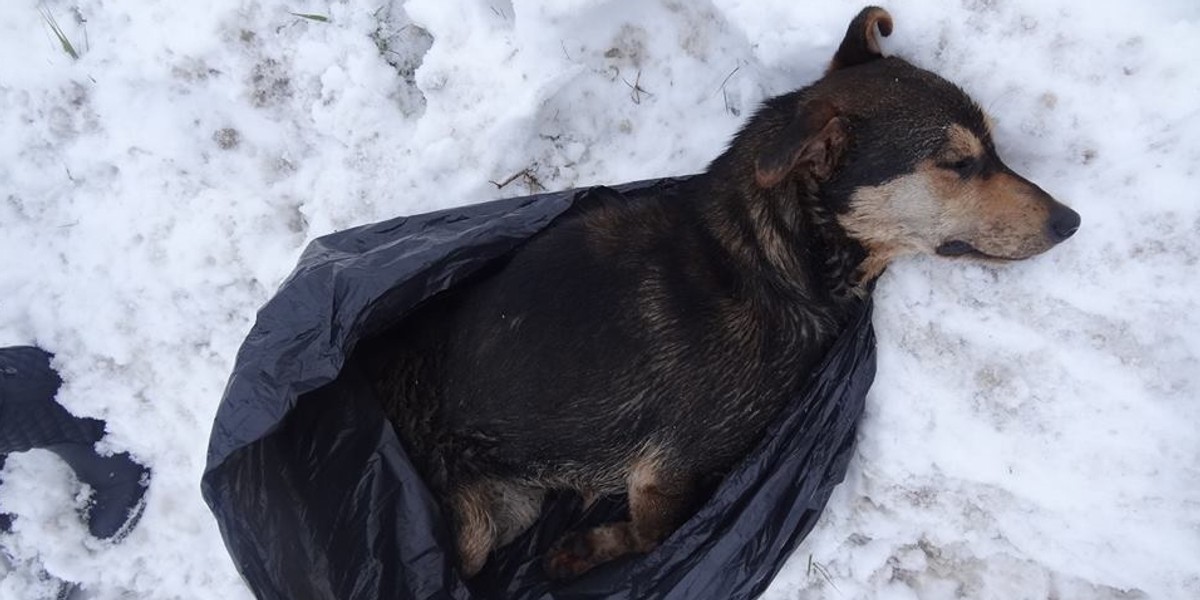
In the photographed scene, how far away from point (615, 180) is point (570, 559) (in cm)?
152

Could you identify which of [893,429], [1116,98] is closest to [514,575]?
[893,429]

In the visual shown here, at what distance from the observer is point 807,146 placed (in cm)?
252

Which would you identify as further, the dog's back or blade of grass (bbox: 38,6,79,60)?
blade of grass (bbox: 38,6,79,60)

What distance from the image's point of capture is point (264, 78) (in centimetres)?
381

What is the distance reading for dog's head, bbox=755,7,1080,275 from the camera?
266cm

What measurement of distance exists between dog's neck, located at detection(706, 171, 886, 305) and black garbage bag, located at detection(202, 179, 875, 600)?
0.91 feet

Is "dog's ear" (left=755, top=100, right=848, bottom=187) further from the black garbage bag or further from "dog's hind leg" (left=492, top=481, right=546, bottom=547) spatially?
"dog's hind leg" (left=492, top=481, right=546, bottom=547)

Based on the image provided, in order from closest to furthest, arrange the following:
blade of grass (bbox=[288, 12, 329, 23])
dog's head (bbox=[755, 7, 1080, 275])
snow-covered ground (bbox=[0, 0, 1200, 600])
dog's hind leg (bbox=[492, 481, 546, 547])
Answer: dog's head (bbox=[755, 7, 1080, 275]) < snow-covered ground (bbox=[0, 0, 1200, 600]) < dog's hind leg (bbox=[492, 481, 546, 547]) < blade of grass (bbox=[288, 12, 329, 23])

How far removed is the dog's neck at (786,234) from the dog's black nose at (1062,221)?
0.55 meters

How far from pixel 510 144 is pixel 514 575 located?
1709mm

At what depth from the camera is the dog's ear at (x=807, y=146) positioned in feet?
8.04

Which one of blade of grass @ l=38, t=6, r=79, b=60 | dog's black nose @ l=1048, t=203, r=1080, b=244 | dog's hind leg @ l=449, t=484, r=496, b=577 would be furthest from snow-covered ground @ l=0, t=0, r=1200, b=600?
dog's hind leg @ l=449, t=484, r=496, b=577

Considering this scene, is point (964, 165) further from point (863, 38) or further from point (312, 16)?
point (312, 16)

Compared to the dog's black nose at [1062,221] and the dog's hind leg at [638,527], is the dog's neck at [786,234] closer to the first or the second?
the dog's black nose at [1062,221]
